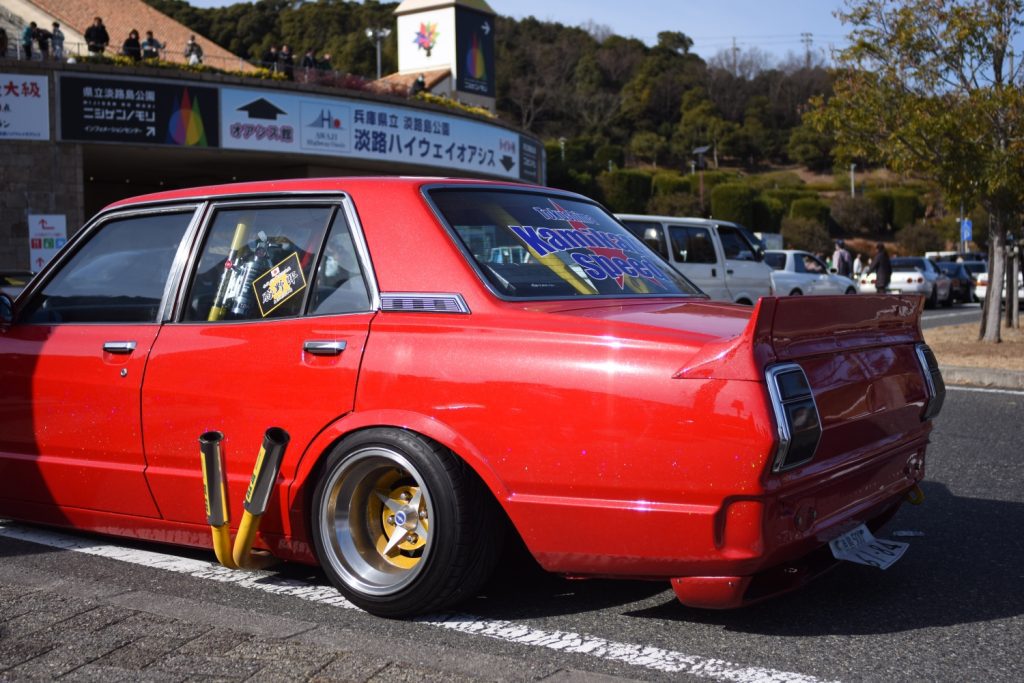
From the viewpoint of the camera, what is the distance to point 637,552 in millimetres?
3170

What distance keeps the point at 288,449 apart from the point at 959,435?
527 centimetres

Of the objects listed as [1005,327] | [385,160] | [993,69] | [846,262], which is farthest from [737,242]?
[385,160]

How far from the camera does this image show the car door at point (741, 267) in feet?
56.8

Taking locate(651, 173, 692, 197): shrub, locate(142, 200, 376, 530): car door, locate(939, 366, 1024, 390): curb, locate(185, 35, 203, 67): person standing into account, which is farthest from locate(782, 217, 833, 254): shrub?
locate(142, 200, 376, 530): car door

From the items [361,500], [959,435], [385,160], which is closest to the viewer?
[361,500]

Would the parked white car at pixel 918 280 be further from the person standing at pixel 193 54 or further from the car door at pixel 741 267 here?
the person standing at pixel 193 54

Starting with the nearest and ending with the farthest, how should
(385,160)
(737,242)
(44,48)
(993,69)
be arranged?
(993,69) → (737,242) → (44,48) → (385,160)

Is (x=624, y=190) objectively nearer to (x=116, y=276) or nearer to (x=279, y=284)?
(x=116, y=276)

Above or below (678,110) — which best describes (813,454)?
below

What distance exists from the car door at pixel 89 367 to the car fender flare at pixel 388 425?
0.77 meters

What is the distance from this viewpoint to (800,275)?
24656mm

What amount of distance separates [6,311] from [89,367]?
2.11 ft

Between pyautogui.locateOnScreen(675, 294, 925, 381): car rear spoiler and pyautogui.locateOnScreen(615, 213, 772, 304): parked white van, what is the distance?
1227cm

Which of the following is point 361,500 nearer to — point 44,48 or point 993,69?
point 993,69
